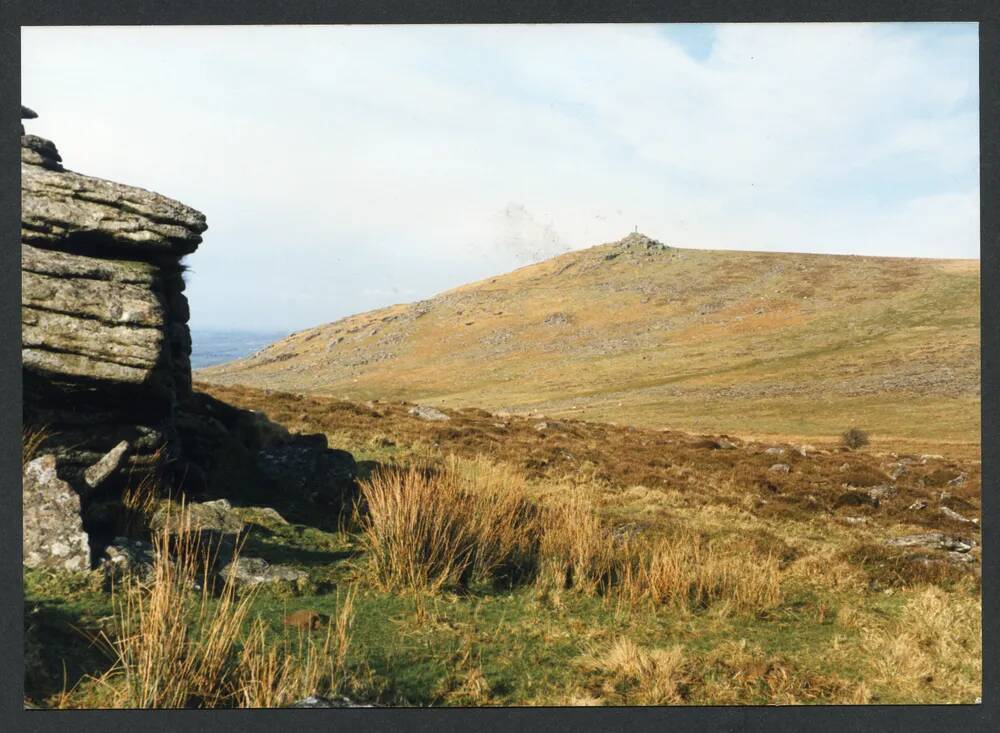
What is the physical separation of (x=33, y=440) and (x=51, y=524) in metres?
1.90

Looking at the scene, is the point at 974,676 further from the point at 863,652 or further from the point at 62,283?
the point at 62,283

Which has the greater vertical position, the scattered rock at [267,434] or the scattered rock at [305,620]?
the scattered rock at [267,434]

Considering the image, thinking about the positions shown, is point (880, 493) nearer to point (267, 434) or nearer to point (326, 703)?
point (267, 434)

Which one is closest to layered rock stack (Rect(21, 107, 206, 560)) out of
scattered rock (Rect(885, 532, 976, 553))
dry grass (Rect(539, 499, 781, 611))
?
dry grass (Rect(539, 499, 781, 611))

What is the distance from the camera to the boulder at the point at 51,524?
20.5ft

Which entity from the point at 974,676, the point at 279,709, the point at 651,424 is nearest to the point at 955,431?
the point at 651,424

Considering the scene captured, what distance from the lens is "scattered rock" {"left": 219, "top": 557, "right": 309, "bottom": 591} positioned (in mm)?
6785

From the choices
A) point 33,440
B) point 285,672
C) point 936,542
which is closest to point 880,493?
point 936,542

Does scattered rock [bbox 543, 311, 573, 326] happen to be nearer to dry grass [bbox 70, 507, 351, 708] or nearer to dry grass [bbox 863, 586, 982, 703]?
dry grass [bbox 863, 586, 982, 703]

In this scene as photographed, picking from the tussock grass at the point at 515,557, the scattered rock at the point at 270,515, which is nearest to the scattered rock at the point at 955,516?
the tussock grass at the point at 515,557

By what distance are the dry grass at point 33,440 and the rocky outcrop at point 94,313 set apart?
137 millimetres

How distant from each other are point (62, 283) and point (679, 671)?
8.54 meters

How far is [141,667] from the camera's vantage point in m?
4.80

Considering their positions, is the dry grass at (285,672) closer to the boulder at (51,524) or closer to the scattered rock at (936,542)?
the boulder at (51,524)
